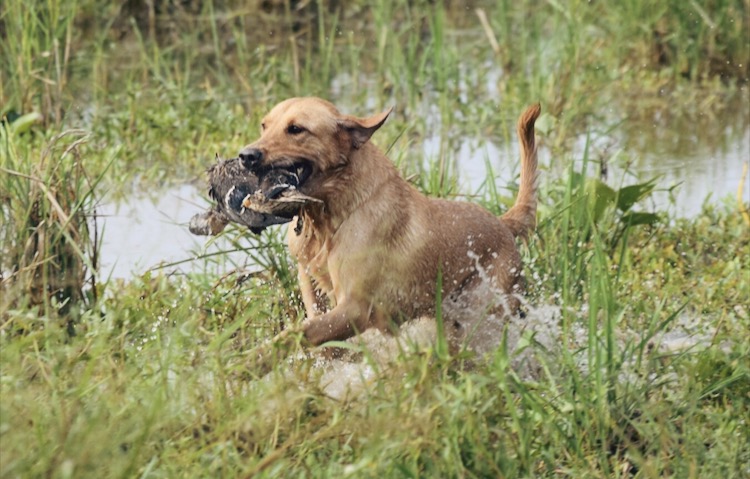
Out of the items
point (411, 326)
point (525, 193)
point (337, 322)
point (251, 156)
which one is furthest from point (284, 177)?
point (525, 193)

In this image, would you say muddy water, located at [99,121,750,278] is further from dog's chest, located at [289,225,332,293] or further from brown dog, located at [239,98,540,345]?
brown dog, located at [239,98,540,345]

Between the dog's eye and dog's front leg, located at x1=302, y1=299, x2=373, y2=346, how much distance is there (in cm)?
54

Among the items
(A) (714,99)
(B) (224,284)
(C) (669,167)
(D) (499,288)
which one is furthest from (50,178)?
(A) (714,99)

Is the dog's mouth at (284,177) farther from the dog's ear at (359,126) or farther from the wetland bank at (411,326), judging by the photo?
the wetland bank at (411,326)

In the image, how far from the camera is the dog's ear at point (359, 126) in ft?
13.9

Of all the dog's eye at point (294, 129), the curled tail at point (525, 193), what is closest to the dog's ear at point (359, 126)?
the dog's eye at point (294, 129)

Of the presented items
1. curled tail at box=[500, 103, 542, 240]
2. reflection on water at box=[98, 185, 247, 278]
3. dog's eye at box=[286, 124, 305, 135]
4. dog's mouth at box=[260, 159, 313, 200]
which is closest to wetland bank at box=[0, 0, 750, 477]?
reflection on water at box=[98, 185, 247, 278]

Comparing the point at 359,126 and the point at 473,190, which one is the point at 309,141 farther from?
the point at 473,190

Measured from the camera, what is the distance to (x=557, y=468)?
3699 mm

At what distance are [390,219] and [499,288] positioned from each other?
45 centimetres

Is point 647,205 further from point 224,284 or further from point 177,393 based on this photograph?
point 177,393

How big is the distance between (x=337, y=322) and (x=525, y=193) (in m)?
0.97

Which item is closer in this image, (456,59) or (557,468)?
(557,468)

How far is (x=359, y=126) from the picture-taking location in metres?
4.27
